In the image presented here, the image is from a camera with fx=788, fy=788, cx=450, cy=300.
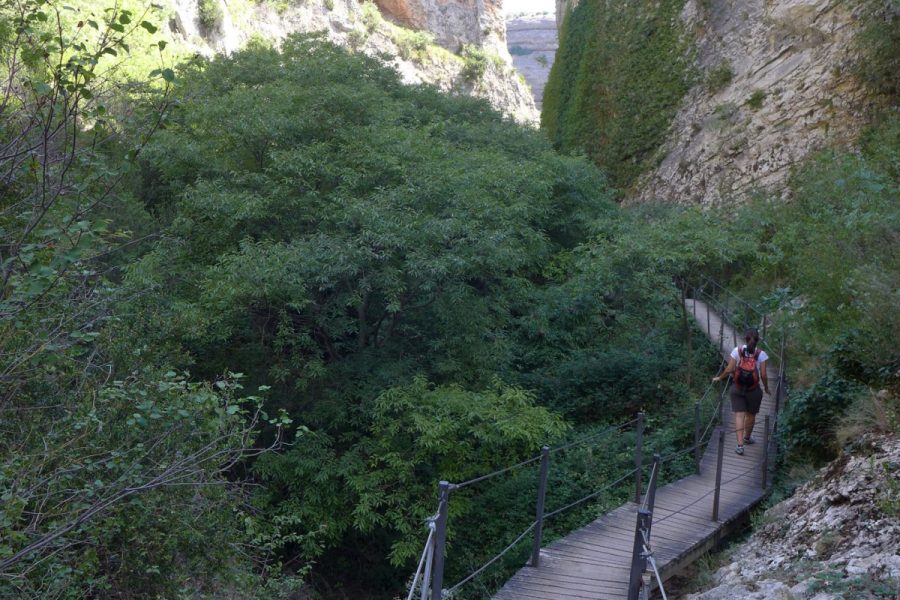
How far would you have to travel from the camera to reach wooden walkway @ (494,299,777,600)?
22.5 ft

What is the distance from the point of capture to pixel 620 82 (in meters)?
29.9

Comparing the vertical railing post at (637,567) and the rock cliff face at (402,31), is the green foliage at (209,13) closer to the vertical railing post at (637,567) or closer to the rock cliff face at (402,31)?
the rock cliff face at (402,31)

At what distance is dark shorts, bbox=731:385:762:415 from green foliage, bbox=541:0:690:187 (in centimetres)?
1917

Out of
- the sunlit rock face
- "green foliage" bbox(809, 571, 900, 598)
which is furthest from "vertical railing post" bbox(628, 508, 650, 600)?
the sunlit rock face

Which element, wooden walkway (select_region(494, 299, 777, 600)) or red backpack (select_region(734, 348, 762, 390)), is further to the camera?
red backpack (select_region(734, 348, 762, 390))

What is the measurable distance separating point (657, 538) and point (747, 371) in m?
3.01

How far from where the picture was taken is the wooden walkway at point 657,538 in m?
6.87

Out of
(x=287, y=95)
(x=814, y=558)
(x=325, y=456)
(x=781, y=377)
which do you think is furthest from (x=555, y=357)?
(x=814, y=558)

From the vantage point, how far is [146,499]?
641 cm

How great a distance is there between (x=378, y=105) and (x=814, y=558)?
14.0 m

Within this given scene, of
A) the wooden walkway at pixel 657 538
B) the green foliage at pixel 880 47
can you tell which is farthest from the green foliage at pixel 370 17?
the wooden walkway at pixel 657 538

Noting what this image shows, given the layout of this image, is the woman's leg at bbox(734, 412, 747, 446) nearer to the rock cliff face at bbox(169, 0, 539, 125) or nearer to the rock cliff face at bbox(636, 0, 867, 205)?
the rock cliff face at bbox(636, 0, 867, 205)

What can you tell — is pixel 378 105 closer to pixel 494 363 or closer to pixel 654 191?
pixel 494 363

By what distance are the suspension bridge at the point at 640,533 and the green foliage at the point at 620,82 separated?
19000 mm
